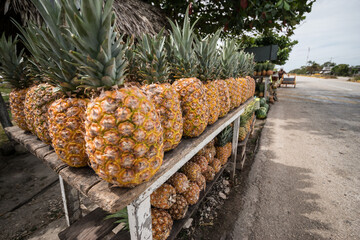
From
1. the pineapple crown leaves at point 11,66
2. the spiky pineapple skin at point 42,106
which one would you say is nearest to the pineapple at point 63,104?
the spiky pineapple skin at point 42,106

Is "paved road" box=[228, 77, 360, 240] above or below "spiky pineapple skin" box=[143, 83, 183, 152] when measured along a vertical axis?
below

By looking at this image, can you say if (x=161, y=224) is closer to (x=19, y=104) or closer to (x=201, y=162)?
(x=201, y=162)

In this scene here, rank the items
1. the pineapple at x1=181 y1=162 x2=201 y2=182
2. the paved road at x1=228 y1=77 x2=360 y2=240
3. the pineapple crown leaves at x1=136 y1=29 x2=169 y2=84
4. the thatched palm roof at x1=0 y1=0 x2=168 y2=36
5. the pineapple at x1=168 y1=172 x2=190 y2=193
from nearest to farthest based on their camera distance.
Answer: the pineapple crown leaves at x1=136 y1=29 x2=169 y2=84 < the pineapple at x1=168 y1=172 x2=190 y2=193 < the pineapple at x1=181 y1=162 x2=201 y2=182 < the paved road at x1=228 y1=77 x2=360 y2=240 < the thatched palm roof at x1=0 y1=0 x2=168 y2=36

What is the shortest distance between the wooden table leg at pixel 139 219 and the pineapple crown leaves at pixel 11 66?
195 centimetres

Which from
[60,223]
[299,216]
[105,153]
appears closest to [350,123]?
[299,216]

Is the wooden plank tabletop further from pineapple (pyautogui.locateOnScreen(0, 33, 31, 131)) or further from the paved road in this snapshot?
the paved road

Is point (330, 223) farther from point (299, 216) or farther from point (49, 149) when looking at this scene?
point (49, 149)

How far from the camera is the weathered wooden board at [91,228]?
140 cm

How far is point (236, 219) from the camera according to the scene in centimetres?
271

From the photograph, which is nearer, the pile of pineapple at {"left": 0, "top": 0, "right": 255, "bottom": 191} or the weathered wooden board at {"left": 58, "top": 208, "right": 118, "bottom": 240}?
the pile of pineapple at {"left": 0, "top": 0, "right": 255, "bottom": 191}

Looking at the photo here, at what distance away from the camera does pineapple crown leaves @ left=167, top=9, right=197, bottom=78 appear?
67.1 inches

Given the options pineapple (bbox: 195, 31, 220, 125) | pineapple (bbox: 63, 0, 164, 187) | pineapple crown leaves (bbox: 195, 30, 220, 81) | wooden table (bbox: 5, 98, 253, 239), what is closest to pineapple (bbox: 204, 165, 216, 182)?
pineapple (bbox: 195, 31, 220, 125)

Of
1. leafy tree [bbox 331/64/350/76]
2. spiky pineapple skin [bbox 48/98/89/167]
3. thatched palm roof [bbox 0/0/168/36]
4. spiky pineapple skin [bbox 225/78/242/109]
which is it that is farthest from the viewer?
leafy tree [bbox 331/64/350/76]

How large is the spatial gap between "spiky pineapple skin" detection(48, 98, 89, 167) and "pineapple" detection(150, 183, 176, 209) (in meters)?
0.98
